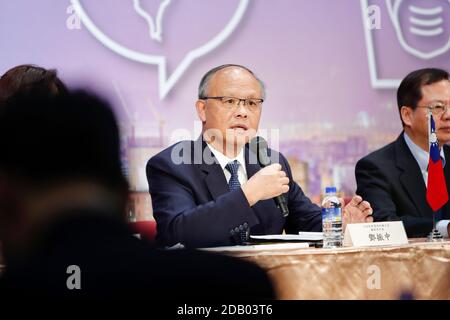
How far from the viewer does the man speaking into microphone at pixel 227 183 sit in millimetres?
2453

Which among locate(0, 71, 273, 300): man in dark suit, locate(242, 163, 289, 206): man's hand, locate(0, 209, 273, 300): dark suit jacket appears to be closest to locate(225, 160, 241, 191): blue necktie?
locate(242, 163, 289, 206): man's hand

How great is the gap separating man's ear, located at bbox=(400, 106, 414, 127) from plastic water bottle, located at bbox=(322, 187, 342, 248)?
119cm

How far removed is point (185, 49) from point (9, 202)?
2916 mm

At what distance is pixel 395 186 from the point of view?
3.23 metres

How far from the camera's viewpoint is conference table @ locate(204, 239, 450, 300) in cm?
205

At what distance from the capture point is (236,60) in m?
3.62

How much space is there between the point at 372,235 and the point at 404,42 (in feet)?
6.10

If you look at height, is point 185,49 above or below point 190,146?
above

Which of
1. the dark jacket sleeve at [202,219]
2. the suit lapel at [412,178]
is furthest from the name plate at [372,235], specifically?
the suit lapel at [412,178]

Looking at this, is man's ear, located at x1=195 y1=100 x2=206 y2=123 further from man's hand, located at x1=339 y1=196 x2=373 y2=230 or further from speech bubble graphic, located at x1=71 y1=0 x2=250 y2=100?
man's hand, located at x1=339 y1=196 x2=373 y2=230

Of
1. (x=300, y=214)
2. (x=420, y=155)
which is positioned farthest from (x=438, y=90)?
(x=300, y=214)
